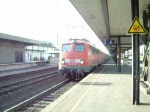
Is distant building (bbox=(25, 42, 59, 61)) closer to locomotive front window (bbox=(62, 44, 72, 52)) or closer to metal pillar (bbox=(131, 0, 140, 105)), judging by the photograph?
locomotive front window (bbox=(62, 44, 72, 52))

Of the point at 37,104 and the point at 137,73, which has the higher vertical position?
the point at 137,73

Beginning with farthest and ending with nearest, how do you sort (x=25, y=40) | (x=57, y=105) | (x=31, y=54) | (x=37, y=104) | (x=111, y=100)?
(x=31, y=54) < (x=25, y=40) < (x=37, y=104) < (x=111, y=100) < (x=57, y=105)

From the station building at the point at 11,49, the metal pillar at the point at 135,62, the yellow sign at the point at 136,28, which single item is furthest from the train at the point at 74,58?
the station building at the point at 11,49

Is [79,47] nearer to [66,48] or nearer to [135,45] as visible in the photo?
[66,48]

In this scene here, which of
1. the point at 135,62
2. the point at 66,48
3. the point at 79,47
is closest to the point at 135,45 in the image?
the point at 135,62

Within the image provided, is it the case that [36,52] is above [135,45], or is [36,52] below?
above

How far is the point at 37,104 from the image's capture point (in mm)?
11438

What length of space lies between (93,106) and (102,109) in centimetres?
56

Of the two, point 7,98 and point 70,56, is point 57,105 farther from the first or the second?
point 70,56

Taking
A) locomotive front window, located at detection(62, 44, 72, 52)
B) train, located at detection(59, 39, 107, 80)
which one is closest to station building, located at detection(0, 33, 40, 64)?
locomotive front window, located at detection(62, 44, 72, 52)

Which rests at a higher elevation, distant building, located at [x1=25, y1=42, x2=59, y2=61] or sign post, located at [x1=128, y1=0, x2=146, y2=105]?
distant building, located at [x1=25, y1=42, x2=59, y2=61]

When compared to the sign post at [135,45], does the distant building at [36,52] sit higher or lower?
higher

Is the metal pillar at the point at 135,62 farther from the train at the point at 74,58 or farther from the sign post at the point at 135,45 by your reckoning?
the train at the point at 74,58

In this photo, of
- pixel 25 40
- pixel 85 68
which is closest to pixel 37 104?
pixel 85 68
